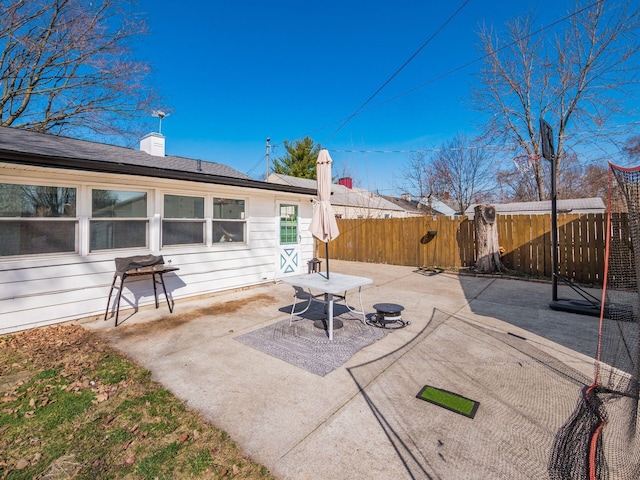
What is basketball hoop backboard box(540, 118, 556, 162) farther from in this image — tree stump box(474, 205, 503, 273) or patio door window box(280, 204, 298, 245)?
patio door window box(280, 204, 298, 245)

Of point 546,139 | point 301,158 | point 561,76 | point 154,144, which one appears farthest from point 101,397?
point 301,158

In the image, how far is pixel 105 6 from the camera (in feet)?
32.9

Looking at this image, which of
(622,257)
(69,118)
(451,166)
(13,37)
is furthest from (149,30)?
(451,166)

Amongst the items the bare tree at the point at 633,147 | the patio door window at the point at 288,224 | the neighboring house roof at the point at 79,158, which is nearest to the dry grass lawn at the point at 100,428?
the neighboring house roof at the point at 79,158

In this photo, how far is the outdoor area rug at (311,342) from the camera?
324 centimetres

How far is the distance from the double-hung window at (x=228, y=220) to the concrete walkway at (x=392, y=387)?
196cm

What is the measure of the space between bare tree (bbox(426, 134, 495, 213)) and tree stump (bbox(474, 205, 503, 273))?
41.8 feet

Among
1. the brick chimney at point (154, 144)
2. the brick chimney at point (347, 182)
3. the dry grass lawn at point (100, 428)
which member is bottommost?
the dry grass lawn at point (100, 428)

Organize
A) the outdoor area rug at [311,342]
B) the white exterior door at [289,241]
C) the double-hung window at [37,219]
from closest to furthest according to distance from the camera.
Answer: the outdoor area rug at [311,342], the double-hung window at [37,219], the white exterior door at [289,241]

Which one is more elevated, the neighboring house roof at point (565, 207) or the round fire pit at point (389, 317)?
the neighboring house roof at point (565, 207)

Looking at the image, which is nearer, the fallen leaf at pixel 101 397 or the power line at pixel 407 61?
the fallen leaf at pixel 101 397

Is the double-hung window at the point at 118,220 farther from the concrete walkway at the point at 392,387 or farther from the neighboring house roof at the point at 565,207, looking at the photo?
the neighboring house roof at the point at 565,207

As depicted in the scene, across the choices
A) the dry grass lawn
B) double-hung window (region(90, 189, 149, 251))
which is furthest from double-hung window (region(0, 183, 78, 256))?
the dry grass lawn

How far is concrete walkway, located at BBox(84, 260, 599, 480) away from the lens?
187 centimetres
